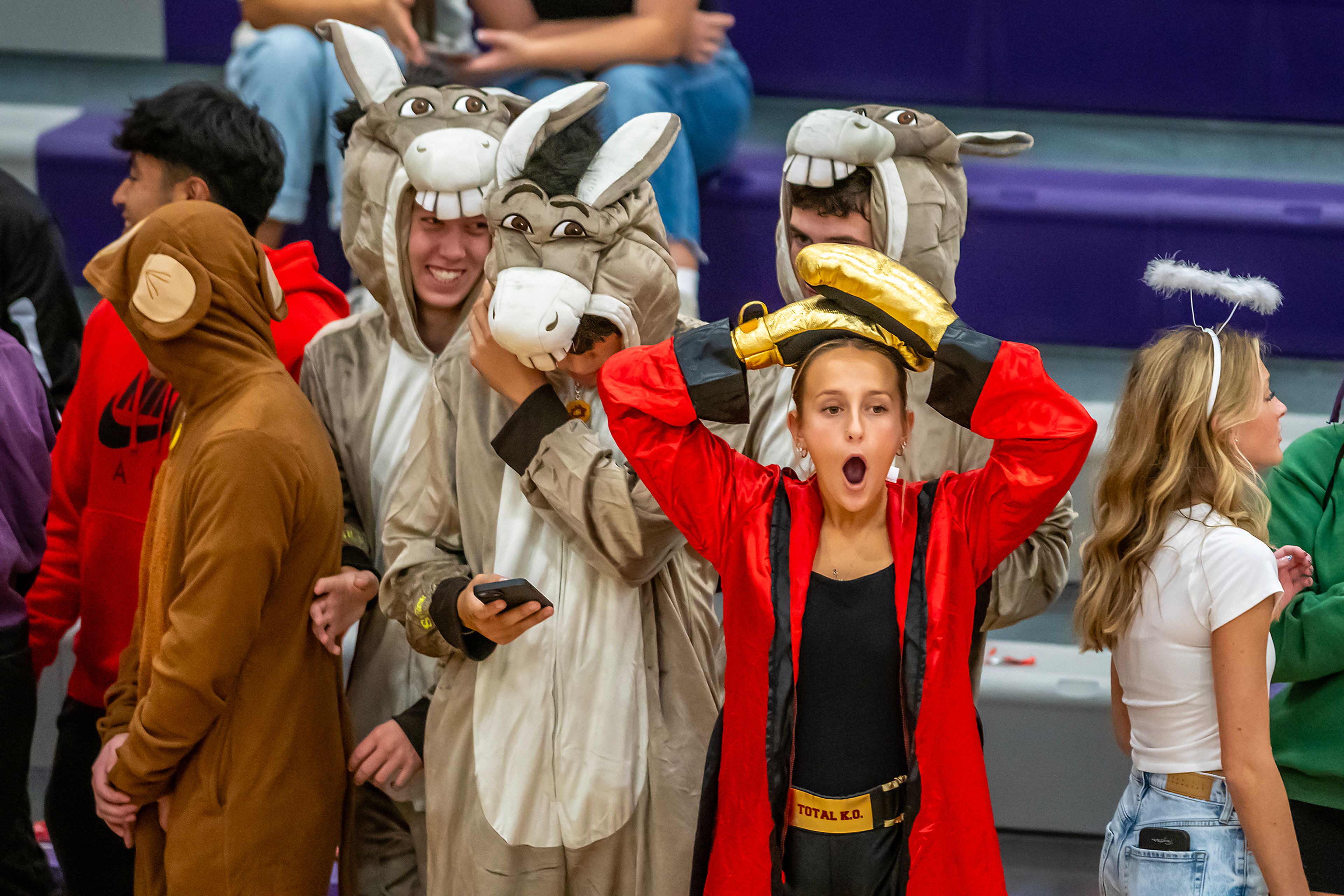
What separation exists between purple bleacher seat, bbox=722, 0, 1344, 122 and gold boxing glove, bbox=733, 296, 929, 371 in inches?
103

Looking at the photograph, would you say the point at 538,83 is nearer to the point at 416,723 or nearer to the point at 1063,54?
the point at 1063,54

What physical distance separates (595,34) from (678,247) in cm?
58

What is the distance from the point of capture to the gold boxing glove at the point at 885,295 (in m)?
1.46

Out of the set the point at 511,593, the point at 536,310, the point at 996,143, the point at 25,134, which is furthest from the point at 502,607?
the point at 25,134

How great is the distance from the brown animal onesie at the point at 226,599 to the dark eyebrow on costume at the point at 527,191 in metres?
0.44

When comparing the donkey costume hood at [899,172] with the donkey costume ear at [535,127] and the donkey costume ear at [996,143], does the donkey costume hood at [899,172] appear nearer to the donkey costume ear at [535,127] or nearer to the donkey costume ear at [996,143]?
the donkey costume ear at [996,143]

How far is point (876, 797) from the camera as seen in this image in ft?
4.76

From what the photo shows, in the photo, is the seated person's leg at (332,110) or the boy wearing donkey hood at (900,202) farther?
the seated person's leg at (332,110)

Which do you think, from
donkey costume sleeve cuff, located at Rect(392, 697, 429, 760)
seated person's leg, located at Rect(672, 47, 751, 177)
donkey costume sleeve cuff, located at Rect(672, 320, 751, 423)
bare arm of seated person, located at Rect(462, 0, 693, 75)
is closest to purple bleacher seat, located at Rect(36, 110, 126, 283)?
bare arm of seated person, located at Rect(462, 0, 693, 75)

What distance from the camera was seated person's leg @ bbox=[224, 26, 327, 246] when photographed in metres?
3.17

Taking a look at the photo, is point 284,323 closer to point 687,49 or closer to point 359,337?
point 359,337

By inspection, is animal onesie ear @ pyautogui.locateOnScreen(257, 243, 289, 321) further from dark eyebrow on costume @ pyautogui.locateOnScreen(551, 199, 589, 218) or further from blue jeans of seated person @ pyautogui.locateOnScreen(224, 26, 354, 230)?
blue jeans of seated person @ pyautogui.locateOnScreen(224, 26, 354, 230)

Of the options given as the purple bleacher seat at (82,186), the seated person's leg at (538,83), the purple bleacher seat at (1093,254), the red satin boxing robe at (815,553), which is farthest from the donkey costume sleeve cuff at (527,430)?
the purple bleacher seat at (82,186)

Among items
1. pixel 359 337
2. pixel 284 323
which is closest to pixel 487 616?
pixel 359 337
